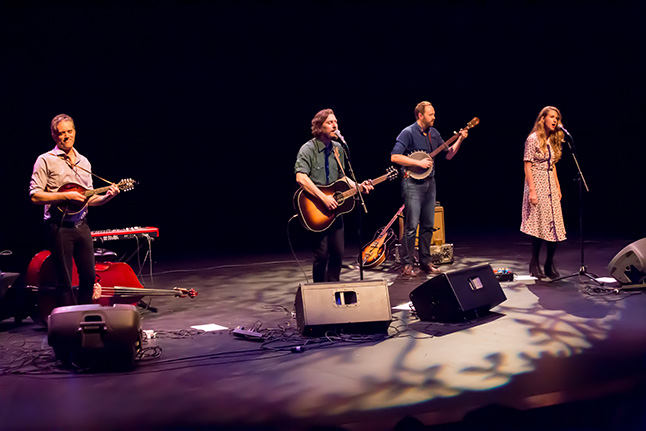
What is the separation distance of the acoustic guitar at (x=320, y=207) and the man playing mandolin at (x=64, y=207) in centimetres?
139

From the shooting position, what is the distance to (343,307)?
15.1ft

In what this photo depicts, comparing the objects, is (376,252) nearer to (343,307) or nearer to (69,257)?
(343,307)

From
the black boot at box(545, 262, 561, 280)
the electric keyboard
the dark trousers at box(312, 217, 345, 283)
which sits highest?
the electric keyboard

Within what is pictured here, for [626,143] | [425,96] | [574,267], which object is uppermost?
[425,96]

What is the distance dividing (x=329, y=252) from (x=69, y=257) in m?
1.89

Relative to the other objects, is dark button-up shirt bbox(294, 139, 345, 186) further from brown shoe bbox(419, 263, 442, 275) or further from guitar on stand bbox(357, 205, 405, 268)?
guitar on stand bbox(357, 205, 405, 268)

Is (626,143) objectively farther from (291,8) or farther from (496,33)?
(291,8)

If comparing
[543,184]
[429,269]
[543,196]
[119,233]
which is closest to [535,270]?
[543,196]

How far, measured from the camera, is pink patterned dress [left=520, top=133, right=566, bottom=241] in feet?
20.9

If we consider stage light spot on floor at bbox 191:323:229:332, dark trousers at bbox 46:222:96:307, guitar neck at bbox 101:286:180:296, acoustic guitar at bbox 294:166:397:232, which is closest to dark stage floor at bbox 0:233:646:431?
stage light spot on floor at bbox 191:323:229:332

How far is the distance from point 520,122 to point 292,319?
8139 millimetres

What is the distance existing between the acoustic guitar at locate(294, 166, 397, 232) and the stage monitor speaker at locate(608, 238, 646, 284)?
259 cm

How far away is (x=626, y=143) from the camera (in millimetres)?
12109

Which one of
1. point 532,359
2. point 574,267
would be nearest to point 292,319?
point 532,359
